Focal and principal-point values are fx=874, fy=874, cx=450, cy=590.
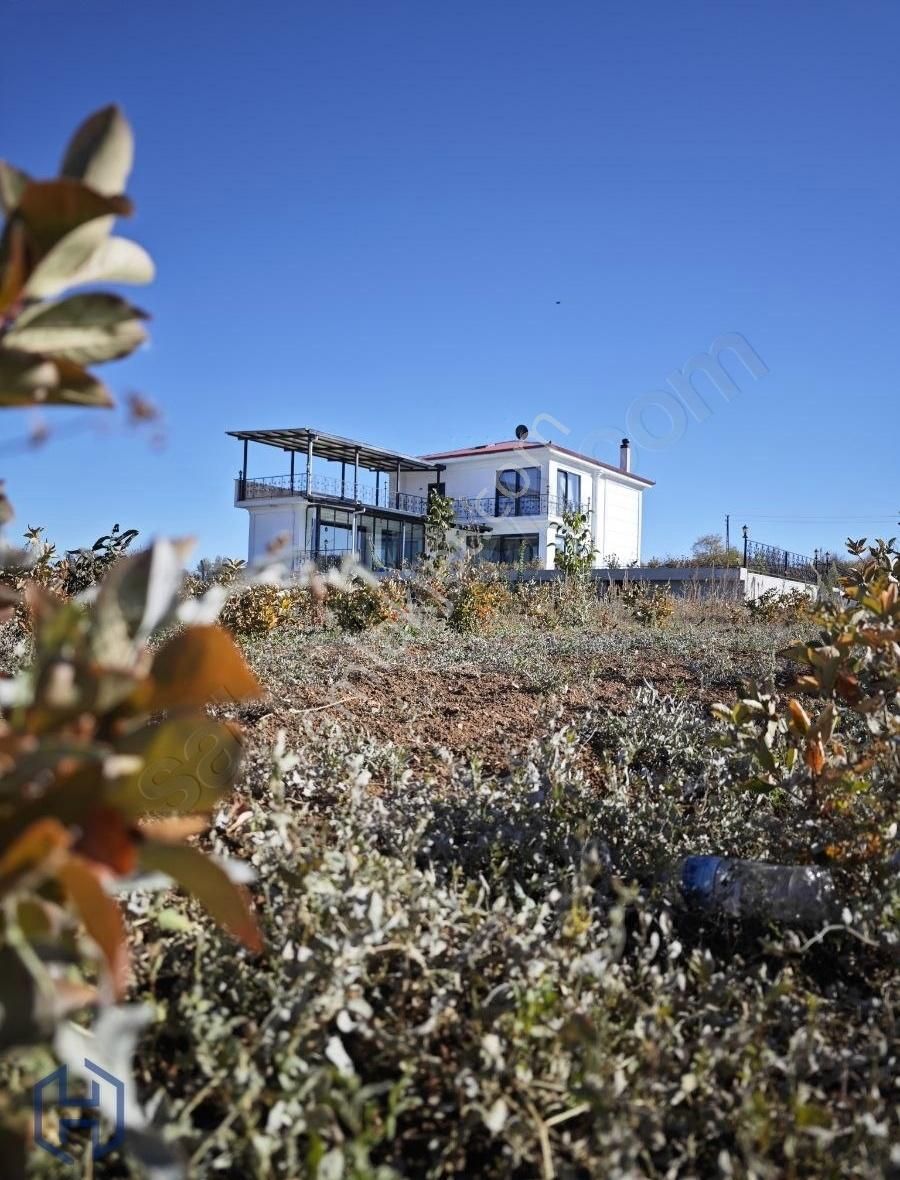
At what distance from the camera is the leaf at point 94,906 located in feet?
2.27

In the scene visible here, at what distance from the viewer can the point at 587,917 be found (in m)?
1.65

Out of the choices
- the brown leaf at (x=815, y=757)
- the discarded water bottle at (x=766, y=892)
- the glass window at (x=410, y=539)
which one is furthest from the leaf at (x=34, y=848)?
the glass window at (x=410, y=539)

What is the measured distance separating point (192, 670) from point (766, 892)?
5.18 ft

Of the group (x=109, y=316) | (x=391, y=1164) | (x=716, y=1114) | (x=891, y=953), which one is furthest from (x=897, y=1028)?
(x=109, y=316)

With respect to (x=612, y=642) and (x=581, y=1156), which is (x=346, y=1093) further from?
(x=612, y=642)

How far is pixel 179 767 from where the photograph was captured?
3.40 ft

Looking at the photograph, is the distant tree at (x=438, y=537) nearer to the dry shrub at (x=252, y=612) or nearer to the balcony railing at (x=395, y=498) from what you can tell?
the dry shrub at (x=252, y=612)

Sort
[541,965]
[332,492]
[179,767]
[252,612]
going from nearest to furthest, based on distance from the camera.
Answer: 1. [179,767]
2. [541,965]
3. [252,612]
4. [332,492]

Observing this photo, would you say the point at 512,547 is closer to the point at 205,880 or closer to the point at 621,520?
the point at 621,520

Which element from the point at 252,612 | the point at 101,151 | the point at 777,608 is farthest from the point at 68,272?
the point at 777,608

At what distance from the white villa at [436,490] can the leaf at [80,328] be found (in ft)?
95.2

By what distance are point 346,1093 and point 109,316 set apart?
3.52 ft

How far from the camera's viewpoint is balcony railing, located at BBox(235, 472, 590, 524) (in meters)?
31.5

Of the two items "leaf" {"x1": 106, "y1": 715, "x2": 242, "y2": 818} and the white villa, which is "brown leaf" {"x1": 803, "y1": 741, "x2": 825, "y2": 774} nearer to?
"leaf" {"x1": 106, "y1": 715, "x2": 242, "y2": 818}
